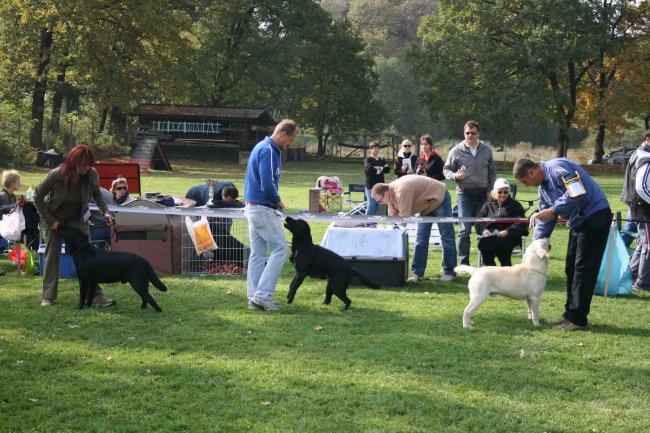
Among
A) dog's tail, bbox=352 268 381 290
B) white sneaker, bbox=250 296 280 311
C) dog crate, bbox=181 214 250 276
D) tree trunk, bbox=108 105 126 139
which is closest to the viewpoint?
white sneaker, bbox=250 296 280 311

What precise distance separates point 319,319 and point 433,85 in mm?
36315

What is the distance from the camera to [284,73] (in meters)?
45.3

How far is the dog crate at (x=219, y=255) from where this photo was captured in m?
9.77

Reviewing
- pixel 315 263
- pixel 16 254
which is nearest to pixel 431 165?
pixel 315 263

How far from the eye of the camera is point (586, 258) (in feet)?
22.2

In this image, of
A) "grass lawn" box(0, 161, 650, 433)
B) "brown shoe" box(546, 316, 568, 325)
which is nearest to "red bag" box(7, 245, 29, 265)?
"grass lawn" box(0, 161, 650, 433)

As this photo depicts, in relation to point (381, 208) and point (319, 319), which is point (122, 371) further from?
point (381, 208)

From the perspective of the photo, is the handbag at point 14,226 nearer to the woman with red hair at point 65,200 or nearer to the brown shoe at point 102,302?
the woman with red hair at point 65,200

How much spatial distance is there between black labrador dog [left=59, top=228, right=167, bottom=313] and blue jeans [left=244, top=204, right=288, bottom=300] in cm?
98

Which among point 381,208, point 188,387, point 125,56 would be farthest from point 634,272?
point 125,56

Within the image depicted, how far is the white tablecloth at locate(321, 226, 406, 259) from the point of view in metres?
→ 8.97

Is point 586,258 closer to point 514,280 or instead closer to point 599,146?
point 514,280

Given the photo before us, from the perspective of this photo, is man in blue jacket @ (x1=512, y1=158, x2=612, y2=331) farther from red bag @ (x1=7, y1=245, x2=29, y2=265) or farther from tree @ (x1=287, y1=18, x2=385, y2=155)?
tree @ (x1=287, y1=18, x2=385, y2=155)

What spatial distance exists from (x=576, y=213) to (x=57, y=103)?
34.4m
